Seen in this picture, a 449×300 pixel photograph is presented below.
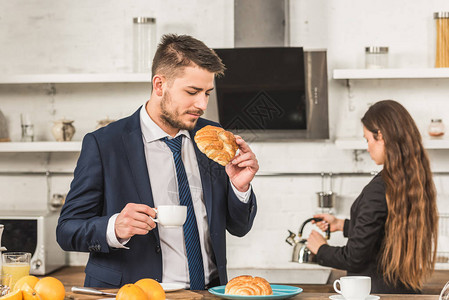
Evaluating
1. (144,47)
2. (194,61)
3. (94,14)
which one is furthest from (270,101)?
(194,61)

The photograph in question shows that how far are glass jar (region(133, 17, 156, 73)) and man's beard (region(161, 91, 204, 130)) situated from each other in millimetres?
1825

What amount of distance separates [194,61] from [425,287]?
1951 millimetres

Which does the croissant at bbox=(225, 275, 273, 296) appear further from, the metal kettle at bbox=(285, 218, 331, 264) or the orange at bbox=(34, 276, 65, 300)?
the metal kettle at bbox=(285, 218, 331, 264)

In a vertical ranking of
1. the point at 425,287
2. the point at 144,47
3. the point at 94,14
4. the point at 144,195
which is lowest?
the point at 425,287

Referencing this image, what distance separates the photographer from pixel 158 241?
2096 mm

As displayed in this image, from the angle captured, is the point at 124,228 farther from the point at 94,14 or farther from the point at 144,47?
the point at 94,14

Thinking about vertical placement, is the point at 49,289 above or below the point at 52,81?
below

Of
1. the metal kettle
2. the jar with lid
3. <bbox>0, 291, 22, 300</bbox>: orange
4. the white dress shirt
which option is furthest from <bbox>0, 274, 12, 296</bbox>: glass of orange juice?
the jar with lid

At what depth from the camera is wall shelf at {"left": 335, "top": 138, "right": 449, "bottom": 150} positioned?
384cm

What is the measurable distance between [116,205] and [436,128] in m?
2.49

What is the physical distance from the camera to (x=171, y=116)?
2.22m

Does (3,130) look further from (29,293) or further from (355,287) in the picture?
(355,287)

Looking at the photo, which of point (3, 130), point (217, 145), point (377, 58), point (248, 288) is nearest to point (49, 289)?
point (248, 288)

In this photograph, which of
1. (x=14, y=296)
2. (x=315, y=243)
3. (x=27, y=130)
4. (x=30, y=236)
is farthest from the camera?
(x=27, y=130)
